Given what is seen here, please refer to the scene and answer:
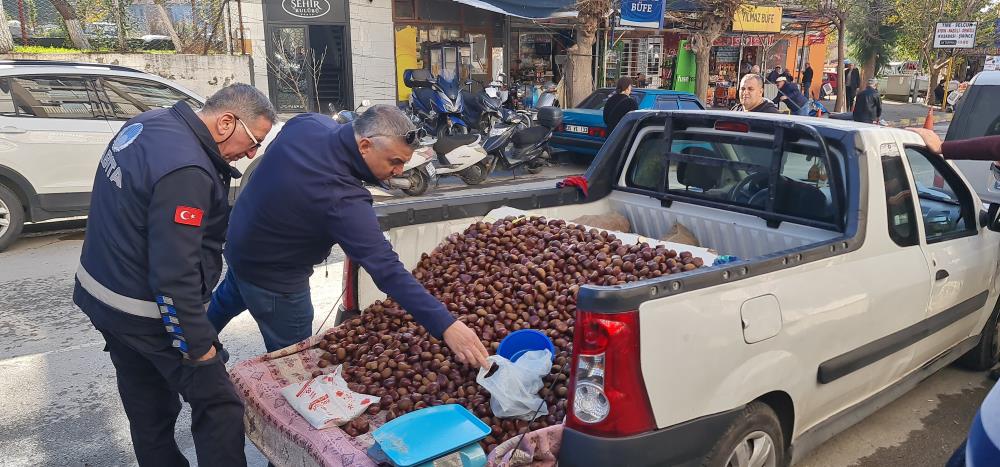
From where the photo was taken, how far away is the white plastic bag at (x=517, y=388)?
2.86m

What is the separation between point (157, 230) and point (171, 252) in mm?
94

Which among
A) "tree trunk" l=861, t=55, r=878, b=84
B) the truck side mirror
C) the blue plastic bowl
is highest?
"tree trunk" l=861, t=55, r=878, b=84

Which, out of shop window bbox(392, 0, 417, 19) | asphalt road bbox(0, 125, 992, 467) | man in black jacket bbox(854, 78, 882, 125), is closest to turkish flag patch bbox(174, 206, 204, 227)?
asphalt road bbox(0, 125, 992, 467)

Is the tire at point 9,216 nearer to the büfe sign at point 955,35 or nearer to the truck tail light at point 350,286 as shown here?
the truck tail light at point 350,286

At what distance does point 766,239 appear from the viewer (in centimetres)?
408

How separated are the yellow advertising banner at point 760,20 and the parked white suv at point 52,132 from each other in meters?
18.7

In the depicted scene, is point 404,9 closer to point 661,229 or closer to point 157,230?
point 661,229

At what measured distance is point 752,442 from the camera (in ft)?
9.92

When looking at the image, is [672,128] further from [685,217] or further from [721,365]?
[721,365]

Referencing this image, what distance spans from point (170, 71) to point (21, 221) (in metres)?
8.24

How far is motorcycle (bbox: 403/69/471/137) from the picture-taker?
12.8 m

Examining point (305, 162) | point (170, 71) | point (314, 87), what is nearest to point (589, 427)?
point (305, 162)

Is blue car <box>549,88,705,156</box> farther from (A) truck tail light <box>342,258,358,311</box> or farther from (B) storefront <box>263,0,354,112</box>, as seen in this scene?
(A) truck tail light <box>342,258,358,311</box>

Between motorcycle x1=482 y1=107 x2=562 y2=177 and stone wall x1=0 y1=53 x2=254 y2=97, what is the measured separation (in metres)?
6.74
